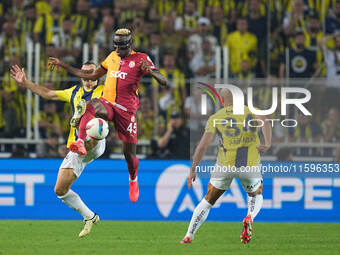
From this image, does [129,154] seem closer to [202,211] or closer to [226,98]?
[202,211]

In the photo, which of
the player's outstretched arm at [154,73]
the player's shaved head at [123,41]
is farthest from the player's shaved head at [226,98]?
the player's shaved head at [123,41]

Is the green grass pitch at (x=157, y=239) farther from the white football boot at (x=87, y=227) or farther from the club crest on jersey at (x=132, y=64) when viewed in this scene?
the club crest on jersey at (x=132, y=64)

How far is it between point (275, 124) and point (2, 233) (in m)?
5.18

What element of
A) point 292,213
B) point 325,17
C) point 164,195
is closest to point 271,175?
point 292,213

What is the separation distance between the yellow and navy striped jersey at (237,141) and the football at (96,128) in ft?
4.83

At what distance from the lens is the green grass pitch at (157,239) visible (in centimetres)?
992

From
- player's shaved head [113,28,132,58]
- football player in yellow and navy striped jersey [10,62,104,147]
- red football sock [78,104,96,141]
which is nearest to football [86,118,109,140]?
red football sock [78,104,96,141]

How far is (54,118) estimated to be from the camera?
14805mm

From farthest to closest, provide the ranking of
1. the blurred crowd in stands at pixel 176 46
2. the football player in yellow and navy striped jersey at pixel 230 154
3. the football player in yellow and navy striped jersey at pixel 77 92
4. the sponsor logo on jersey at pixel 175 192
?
the blurred crowd in stands at pixel 176 46 → the sponsor logo on jersey at pixel 175 192 → the football player in yellow and navy striped jersey at pixel 77 92 → the football player in yellow and navy striped jersey at pixel 230 154

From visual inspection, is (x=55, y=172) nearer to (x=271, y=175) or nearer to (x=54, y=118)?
(x=54, y=118)

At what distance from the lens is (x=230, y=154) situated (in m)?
10.7

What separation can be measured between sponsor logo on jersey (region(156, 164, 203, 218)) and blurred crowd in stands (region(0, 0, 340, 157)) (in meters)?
0.41

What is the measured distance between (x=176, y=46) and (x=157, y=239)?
21.1ft

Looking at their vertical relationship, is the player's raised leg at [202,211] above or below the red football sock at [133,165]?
below
